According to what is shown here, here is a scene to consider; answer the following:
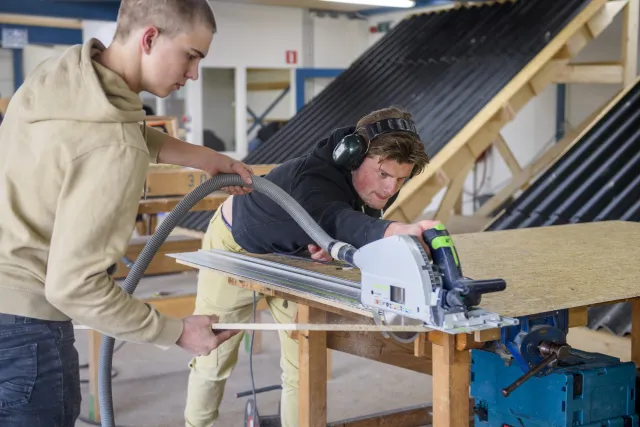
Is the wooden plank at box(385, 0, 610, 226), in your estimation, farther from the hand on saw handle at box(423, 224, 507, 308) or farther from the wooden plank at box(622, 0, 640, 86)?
the hand on saw handle at box(423, 224, 507, 308)

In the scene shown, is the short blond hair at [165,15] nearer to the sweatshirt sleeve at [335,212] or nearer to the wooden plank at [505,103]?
the sweatshirt sleeve at [335,212]

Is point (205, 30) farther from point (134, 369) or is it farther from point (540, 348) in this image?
point (134, 369)

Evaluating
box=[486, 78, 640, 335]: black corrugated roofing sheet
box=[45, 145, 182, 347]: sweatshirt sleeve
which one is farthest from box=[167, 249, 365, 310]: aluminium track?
box=[486, 78, 640, 335]: black corrugated roofing sheet

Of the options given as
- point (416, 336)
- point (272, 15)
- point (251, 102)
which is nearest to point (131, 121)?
point (416, 336)

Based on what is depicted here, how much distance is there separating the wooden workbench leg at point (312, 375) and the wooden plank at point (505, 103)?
2349 mm

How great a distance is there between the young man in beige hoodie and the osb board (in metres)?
0.77

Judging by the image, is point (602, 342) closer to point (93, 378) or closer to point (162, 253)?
point (93, 378)

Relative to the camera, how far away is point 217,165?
2.27 m

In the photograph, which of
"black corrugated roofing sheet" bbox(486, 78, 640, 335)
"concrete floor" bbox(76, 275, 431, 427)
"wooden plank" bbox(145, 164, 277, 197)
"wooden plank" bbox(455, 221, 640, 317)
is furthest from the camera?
"black corrugated roofing sheet" bbox(486, 78, 640, 335)

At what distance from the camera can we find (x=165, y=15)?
155cm

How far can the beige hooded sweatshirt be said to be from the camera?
58.8 inches

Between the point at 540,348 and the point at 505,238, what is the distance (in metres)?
0.99

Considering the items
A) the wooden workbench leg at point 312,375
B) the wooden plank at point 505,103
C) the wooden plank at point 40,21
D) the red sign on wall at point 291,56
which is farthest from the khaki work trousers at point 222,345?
the red sign on wall at point 291,56

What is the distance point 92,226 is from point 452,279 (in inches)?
27.9
